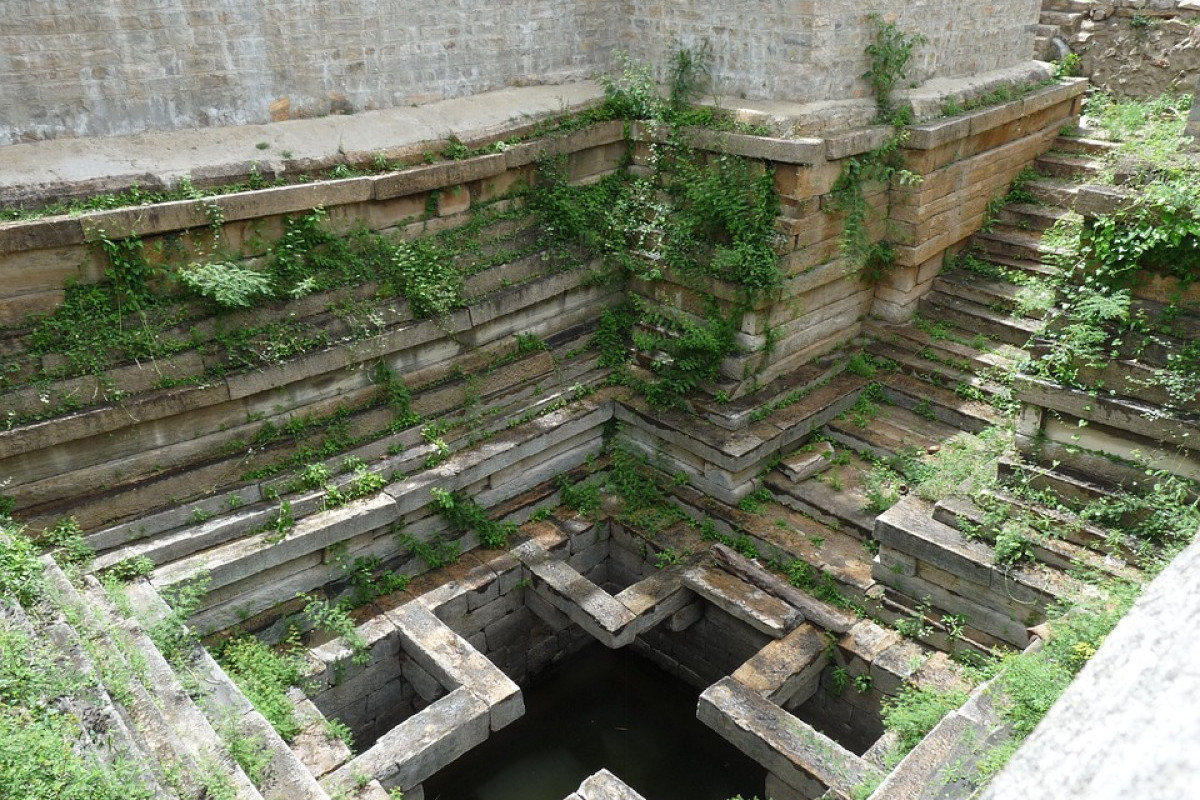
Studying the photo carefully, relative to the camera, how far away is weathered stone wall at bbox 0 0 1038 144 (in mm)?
5512

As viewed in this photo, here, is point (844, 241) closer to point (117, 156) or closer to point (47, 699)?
point (117, 156)

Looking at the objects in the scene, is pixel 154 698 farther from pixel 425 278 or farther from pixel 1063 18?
pixel 1063 18

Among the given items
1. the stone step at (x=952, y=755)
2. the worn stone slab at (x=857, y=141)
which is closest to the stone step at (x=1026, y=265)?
the worn stone slab at (x=857, y=141)

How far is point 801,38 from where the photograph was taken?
6.85 meters

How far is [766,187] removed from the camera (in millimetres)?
6898

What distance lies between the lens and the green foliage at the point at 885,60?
7.14 m

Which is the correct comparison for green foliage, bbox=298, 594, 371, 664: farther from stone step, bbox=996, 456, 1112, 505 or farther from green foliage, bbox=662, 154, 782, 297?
stone step, bbox=996, 456, 1112, 505

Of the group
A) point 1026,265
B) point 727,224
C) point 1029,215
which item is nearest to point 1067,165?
point 1029,215

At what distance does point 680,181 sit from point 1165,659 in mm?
5973

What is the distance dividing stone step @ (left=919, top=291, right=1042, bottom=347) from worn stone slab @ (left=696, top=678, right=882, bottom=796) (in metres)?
4.16

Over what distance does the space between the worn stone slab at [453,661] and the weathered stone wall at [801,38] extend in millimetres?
4766

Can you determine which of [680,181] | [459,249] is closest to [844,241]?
[680,181]

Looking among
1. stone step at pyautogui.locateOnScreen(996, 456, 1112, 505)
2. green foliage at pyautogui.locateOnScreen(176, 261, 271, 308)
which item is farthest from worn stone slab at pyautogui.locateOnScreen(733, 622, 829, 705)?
green foliage at pyautogui.locateOnScreen(176, 261, 271, 308)

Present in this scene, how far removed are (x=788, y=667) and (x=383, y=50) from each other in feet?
17.5
